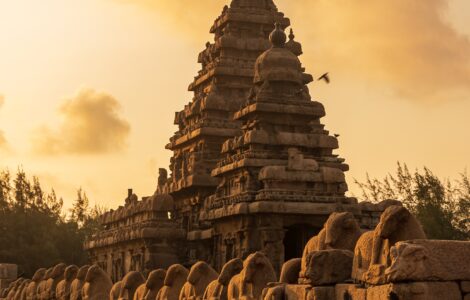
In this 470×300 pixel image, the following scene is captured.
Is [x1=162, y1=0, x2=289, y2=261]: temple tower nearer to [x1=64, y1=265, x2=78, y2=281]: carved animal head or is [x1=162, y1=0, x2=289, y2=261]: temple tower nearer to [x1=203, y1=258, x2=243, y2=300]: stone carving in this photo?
[x1=64, y1=265, x2=78, y2=281]: carved animal head

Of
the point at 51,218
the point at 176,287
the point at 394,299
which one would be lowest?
the point at 394,299

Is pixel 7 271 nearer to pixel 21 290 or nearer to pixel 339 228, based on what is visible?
pixel 21 290

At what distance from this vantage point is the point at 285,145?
41.6 metres

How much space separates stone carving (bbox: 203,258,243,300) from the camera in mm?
21234

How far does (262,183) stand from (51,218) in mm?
35638

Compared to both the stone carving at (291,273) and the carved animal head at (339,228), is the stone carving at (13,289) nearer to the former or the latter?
the stone carving at (291,273)

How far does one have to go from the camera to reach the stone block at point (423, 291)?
1202cm

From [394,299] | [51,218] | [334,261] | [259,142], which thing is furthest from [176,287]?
[51,218]

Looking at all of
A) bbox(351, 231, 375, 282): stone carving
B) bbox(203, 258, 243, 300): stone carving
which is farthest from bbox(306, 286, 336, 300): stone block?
bbox(203, 258, 243, 300): stone carving

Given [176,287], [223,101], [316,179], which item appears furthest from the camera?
[223,101]

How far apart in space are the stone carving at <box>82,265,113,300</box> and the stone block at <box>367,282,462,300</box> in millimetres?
19842

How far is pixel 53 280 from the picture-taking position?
125 feet

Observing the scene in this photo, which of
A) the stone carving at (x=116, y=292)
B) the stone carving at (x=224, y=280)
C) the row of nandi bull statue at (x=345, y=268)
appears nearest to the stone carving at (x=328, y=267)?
the row of nandi bull statue at (x=345, y=268)

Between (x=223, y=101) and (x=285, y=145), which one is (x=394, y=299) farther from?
(x=223, y=101)
